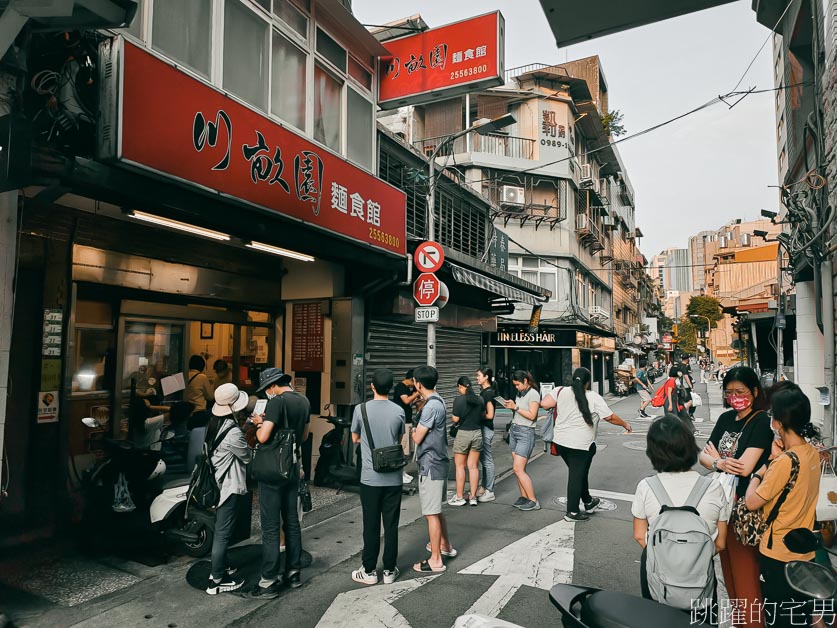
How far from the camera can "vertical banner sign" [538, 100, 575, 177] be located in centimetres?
2608

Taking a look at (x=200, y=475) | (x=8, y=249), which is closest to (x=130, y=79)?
(x=8, y=249)

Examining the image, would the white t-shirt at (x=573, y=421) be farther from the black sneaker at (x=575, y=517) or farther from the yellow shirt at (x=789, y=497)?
the yellow shirt at (x=789, y=497)

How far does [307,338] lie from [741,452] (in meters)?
7.55

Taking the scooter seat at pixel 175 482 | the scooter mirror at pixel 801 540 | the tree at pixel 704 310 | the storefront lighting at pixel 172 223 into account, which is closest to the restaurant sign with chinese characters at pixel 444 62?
the storefront lighting at pixel 172 223

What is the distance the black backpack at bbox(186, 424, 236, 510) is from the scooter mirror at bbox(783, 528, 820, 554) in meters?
4.43

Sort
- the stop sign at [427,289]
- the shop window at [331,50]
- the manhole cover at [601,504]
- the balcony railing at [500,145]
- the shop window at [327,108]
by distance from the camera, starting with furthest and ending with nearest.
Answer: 1. the balcony railing at [500,145]
2. the stop sign at [427,289]
3. the shop window at [331,50]
4. the shop window at [327,108]
5. the manhole cover at [601,504]

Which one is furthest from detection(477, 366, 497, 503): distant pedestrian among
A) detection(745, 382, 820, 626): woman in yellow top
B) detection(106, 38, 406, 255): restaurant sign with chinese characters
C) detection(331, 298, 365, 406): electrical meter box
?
detection(745, 382, 820, 626): woman in yellow top

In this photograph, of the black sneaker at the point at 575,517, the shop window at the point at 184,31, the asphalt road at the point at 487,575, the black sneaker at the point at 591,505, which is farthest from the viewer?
the black sneaker at the point at 591,505

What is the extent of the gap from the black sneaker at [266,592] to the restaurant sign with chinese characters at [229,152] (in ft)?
13.1

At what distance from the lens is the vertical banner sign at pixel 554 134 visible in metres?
26.1

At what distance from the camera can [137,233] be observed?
24.3ft

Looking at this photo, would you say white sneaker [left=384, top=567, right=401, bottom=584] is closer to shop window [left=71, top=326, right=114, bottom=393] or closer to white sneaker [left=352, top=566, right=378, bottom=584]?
white sneaker [left=352, top=566, right=378, bottom=584]

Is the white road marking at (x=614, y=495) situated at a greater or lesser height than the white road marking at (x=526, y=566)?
lesser

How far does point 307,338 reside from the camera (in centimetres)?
1004
